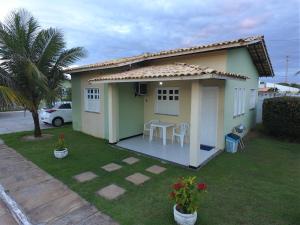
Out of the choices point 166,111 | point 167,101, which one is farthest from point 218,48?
point 166,111

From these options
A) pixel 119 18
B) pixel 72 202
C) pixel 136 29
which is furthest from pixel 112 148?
pixel 136 29

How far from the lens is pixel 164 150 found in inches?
320

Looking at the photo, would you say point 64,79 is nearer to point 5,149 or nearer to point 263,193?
point 5,149

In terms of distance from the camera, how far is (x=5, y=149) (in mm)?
8555

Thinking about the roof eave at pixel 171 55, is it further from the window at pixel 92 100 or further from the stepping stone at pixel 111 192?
the stepping stone at pixel 111 192

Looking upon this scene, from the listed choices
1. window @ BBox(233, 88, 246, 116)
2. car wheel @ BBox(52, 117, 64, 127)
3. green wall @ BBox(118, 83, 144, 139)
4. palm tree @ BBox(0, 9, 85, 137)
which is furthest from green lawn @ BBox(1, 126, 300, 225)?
car wheel @ BBox(52, 117, 64, 127)

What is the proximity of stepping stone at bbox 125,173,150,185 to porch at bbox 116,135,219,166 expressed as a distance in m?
1.50

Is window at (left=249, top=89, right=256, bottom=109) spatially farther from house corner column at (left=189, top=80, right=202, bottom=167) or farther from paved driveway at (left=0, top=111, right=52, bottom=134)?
paved driveway at (left=0, top=111, right=52, bottom=134)

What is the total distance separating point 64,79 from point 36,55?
180 centimetres

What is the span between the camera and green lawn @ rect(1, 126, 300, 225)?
4004 millimetres

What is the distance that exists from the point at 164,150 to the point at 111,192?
3633 millimetres

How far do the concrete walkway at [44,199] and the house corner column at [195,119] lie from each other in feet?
11.1

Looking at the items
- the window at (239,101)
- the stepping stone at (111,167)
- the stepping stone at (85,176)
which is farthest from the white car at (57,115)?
the window at (239,101)

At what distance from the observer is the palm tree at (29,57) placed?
8555mm
